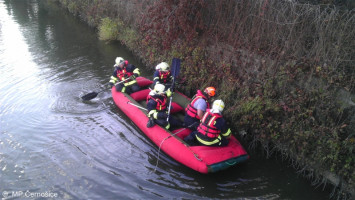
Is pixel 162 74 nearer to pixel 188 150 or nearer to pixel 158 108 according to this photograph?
pixel 158 108

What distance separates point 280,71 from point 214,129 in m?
2.17

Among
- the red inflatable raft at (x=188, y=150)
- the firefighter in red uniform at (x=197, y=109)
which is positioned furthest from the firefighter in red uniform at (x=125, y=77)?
the firefighter in red uniform at (x=197, y=109)

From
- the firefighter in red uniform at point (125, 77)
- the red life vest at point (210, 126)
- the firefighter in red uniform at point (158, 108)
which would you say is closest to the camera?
the red life vest at point (210, 126)

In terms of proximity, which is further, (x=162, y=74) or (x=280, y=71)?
(x=162, y=74)

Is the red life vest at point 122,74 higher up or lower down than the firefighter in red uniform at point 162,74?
lower down

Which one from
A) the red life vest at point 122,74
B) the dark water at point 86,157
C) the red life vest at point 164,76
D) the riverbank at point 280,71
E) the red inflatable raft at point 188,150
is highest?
the riverbank at point 280,71

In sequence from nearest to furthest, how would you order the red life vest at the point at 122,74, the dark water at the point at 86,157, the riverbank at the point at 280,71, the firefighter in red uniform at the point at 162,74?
the riverbank at the point at 280,71
the dark water at the point at 86,157
the firefighter in red uniform at the point at 162,74
the red life vest at the point at 122,74

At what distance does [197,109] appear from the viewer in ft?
21.0

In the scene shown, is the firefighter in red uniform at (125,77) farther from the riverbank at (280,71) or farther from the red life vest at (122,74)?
the riverbank at (280,71)

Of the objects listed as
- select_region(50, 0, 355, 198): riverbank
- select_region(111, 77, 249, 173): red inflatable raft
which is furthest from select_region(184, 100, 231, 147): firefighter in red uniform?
select_region(50, 0, 355, 198): riverbank

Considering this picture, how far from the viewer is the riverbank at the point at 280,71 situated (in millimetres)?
5172

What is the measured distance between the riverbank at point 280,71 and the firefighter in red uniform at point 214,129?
933 millimetres

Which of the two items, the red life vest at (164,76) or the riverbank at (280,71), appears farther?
the red life vest at (164,76)

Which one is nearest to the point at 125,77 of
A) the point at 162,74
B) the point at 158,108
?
the point at 162,74
